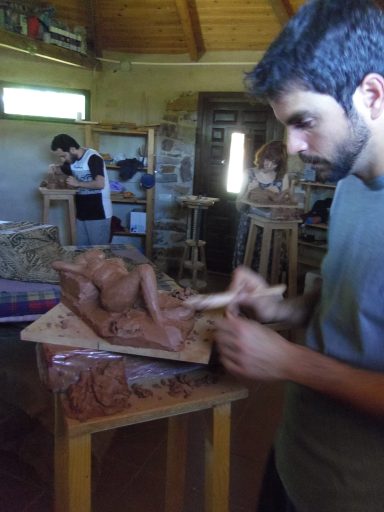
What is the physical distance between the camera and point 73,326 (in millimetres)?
1243

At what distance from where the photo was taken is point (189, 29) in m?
4.85

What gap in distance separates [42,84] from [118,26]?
3.52ft

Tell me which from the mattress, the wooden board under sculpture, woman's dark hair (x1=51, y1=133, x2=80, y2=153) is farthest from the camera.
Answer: woman's dark hair (x1=51, y1=133, x2=80, y2=153)

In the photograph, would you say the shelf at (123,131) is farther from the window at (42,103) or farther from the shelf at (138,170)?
the window at (42,103)

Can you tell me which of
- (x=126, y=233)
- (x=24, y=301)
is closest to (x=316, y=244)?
(x=126, y=233)

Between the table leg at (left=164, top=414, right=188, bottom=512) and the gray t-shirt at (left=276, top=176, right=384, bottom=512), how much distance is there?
24.3 inches

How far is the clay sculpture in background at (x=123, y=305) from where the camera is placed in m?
1.18

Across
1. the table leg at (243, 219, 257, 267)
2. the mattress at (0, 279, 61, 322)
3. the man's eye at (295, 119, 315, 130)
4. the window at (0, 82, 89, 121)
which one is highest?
the window at (0, 82, 89, 121)

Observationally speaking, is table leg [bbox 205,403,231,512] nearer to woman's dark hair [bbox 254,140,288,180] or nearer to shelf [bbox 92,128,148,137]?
woman's dark hair [bbox 254,140,288,180]

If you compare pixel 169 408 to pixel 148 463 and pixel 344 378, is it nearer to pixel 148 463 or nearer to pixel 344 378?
pixel 344 378

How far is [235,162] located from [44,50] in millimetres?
2368

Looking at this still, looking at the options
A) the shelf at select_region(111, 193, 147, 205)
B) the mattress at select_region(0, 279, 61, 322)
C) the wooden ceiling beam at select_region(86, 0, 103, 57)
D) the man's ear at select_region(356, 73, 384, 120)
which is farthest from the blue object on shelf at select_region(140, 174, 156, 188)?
the man's ear at select_region(356, 73, 384, 120)

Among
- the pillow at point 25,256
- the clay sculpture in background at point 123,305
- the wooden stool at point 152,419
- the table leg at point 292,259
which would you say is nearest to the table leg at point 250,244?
the table leg at point 292,259

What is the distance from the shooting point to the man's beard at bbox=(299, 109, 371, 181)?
75 cm
